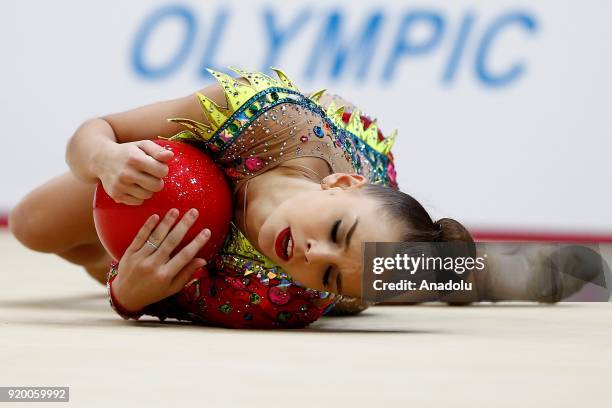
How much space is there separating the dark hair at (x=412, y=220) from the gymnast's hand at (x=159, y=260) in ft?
1.10

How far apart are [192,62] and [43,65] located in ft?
2.51

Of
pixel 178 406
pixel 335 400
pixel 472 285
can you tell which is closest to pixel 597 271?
pixel 472 285

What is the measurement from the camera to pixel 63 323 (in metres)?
1.81

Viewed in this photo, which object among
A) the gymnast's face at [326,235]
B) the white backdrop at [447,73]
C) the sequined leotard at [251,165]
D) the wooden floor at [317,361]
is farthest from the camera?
the white backdrop at [447,73]

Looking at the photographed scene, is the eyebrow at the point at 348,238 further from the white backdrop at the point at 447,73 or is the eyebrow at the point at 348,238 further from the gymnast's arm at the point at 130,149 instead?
the white backdrop at the point at 447,73

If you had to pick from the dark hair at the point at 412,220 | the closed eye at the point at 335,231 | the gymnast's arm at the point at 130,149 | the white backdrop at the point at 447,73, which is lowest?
the closed eye at the point at 335,231

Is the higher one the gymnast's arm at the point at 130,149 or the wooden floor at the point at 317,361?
the gymnast's arm at the point at 130,149

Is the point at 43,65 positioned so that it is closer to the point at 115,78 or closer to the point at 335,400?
the point at 115,78

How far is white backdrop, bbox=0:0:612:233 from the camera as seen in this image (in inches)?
168

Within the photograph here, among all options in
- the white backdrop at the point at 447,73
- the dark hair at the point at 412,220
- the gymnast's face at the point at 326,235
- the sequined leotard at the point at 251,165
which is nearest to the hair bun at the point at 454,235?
the dark hair at the point at 412,220

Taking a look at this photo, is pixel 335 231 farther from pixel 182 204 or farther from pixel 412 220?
pixel 182 204
